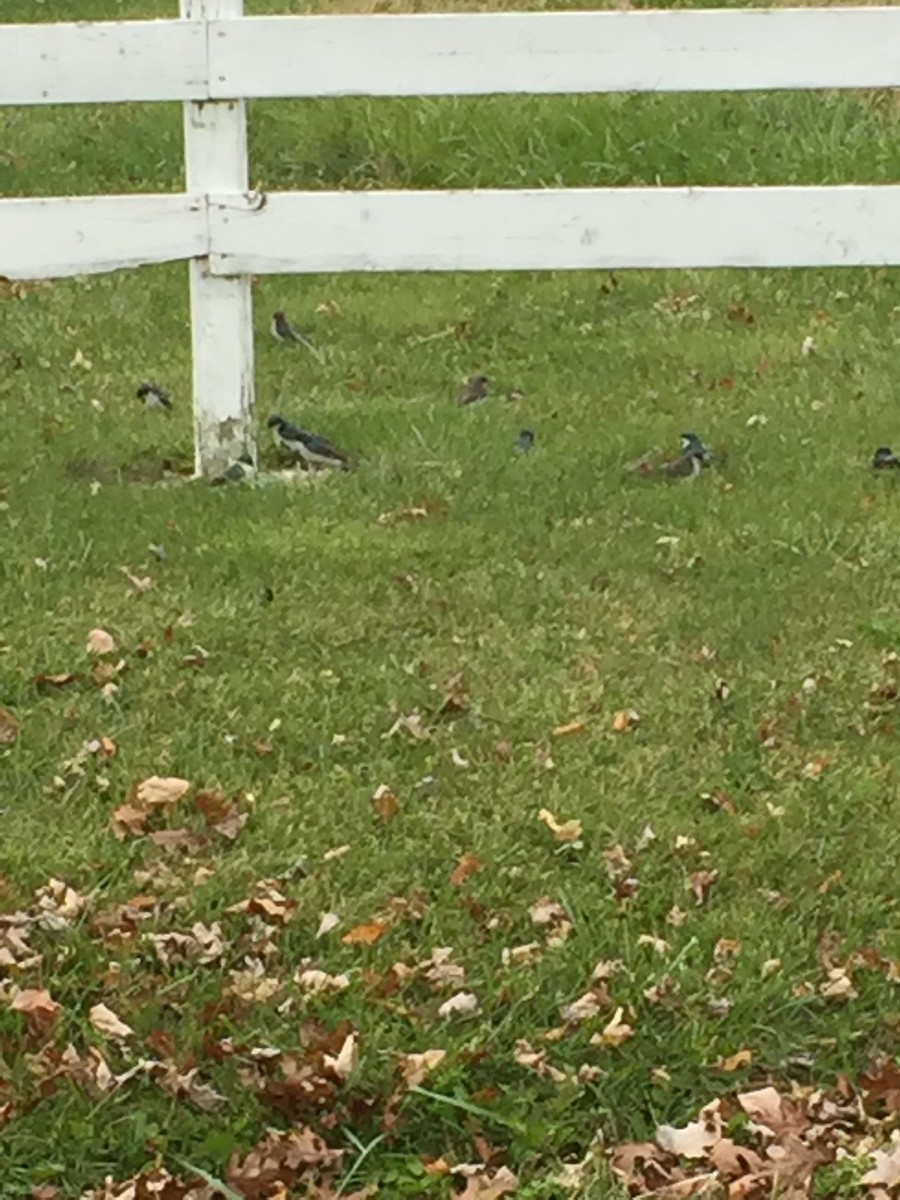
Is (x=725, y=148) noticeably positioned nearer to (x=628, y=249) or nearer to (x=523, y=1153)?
(x=628, y=249)

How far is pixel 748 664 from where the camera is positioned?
4.66m

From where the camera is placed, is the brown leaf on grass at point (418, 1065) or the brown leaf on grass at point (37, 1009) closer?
the brown leaf on grass at point (418, 1065)

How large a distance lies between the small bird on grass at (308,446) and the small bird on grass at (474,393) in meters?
0.91

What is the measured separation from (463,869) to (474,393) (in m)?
3.59

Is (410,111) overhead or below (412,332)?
overhead

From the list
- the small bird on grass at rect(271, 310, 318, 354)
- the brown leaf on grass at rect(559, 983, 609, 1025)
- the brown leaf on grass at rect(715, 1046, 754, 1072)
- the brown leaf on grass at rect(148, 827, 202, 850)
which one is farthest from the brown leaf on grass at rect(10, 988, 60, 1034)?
the small bird on grass at rect(271, 310, 318, 354)

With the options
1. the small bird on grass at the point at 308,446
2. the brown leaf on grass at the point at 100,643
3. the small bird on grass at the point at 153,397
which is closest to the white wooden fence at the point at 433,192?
the small bird on grass at the point at 308,446

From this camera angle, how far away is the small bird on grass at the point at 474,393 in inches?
276

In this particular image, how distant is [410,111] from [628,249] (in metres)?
5.35

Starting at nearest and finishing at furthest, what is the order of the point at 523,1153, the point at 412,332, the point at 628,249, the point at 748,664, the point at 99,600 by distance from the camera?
1. the point at 523,1153
2. the point at 748,664
3. the point at 99,600
4. the point at 628,249
5. the point at 412,332

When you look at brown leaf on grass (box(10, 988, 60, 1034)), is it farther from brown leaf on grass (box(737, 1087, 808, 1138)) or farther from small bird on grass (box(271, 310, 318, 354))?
small bird on grass (box(271, 310, 318, 354))

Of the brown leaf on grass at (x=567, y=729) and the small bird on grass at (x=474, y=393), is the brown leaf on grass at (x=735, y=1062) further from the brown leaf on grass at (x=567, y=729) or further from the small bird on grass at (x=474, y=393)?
the small bird on grass at (x=474, y=393)

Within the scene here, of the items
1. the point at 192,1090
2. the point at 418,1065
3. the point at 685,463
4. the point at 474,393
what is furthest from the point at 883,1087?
the point at 474,393

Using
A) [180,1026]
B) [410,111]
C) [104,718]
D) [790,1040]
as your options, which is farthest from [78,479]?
[410,111]
